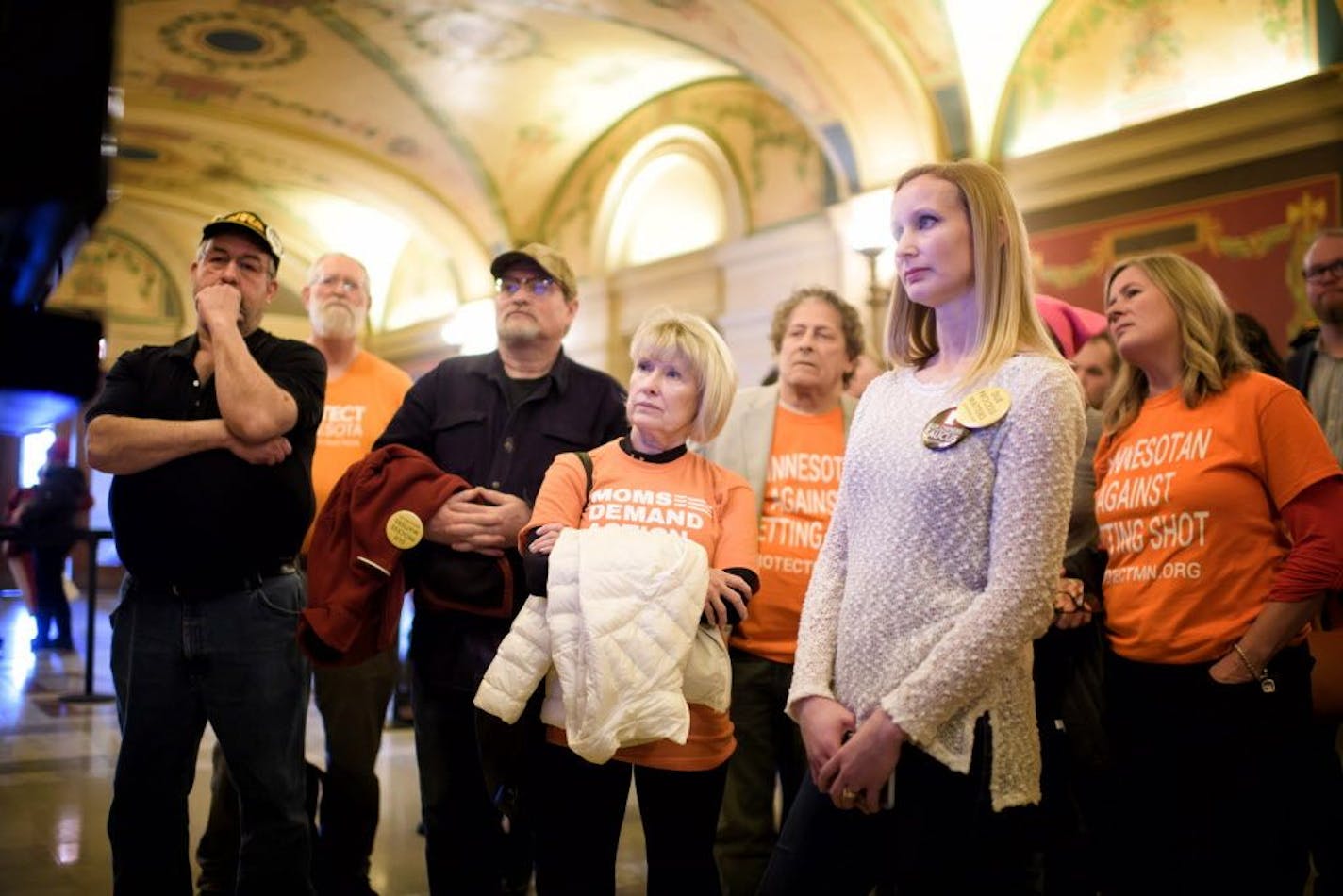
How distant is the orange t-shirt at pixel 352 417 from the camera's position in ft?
11.4

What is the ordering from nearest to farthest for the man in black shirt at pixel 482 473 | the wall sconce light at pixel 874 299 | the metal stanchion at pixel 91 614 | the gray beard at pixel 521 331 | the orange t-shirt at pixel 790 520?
1. the man in black shirt at pixel 482 473
2. the gray beard at pixel 521 331
3. the orange t-shirt at pixel 790 520
4. the metal stanchion at pixel 91 614
5. the wall sconce light at pixel 874 299

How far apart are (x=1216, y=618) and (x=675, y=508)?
3.59ft

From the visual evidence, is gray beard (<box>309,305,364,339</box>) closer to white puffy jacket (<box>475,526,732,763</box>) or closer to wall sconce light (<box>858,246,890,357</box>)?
white puffy jacket (<box>475,526,732,763</box>)

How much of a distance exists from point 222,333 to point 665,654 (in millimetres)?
1267

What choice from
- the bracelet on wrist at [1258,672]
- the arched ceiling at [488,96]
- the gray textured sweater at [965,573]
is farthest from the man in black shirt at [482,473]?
the arched ceiling at [488,96]

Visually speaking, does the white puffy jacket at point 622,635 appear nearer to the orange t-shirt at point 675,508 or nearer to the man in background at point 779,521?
the orange t-shirt at point 675,508

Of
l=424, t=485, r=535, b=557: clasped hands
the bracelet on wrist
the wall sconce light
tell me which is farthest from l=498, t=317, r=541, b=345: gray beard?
the wall sconce light

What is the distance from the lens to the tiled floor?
334 cm

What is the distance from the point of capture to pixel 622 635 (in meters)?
2.02

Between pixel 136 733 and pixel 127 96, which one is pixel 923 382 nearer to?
pixel 136 733

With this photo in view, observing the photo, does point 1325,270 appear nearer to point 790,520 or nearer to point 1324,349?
point 1324,349

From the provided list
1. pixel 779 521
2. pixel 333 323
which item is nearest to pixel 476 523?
pixel 779 521

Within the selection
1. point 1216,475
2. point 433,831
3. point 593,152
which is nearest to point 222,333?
point 433,831

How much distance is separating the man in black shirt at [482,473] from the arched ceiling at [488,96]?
13.6 feet
